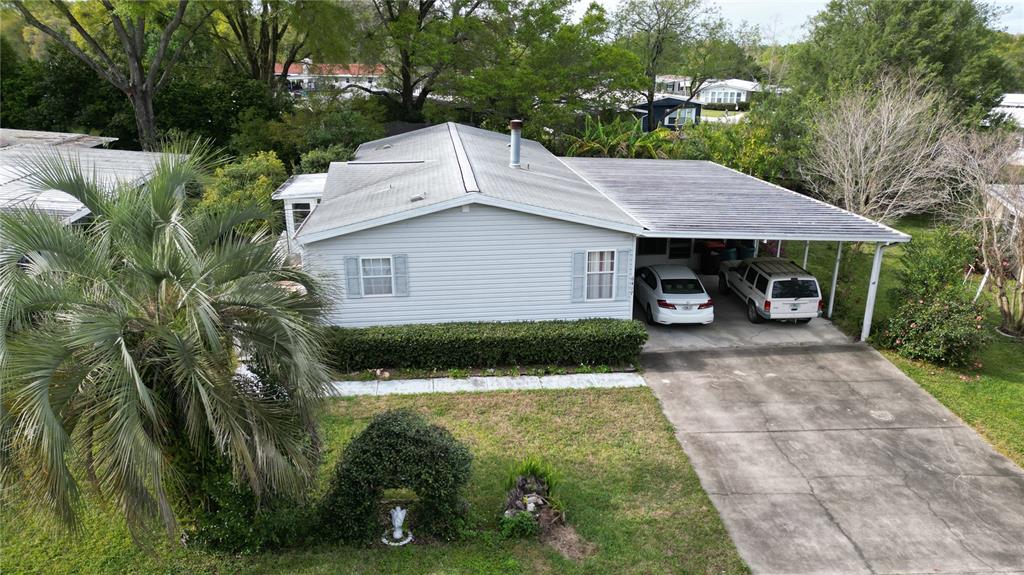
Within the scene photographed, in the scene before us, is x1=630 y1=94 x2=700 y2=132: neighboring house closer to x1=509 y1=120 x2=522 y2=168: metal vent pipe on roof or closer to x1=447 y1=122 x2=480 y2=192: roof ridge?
x1=447 y1=122 x2=480 y2=192: roof ridge

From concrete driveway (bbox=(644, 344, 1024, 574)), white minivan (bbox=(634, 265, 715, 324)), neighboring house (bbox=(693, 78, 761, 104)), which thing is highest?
neighboring house (bbox=(693, 78, 761, 104))

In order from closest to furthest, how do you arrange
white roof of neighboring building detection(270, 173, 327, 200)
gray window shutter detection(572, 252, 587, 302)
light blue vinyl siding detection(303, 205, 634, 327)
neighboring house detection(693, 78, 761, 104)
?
light blue vinyl siding detection(303, 205, 634, 327), gray window shutter detection(572, 252, 587, 302), white roof of neighboring building detection(270, 173, 327, 200), neighboring house detection(693, 78, 761, 104)

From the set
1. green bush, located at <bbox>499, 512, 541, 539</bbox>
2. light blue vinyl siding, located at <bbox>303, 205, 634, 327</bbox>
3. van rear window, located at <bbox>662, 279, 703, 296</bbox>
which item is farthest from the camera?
van rear window, located at <bbox>662, 279, 703, 296</bbox>

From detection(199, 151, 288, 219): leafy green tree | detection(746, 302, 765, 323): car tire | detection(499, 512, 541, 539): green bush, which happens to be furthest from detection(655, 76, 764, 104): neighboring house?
detection(499, 512, 541, 539): green bush

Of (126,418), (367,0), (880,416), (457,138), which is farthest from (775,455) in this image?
(367,0)

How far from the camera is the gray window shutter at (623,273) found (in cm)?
1459

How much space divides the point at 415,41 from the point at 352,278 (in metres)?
20.9

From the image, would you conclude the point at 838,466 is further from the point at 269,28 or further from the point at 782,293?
the point at 269,28

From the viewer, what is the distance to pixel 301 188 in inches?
784

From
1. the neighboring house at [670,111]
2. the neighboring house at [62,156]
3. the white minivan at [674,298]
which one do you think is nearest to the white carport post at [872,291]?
the white minivan at [674,298]

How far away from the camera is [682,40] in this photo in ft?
150

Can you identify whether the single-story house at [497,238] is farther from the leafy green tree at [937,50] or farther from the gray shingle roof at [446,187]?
the leafy green tree at [937,50]

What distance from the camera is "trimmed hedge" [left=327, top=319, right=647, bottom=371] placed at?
45.2ft

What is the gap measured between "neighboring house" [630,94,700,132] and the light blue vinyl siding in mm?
31934
